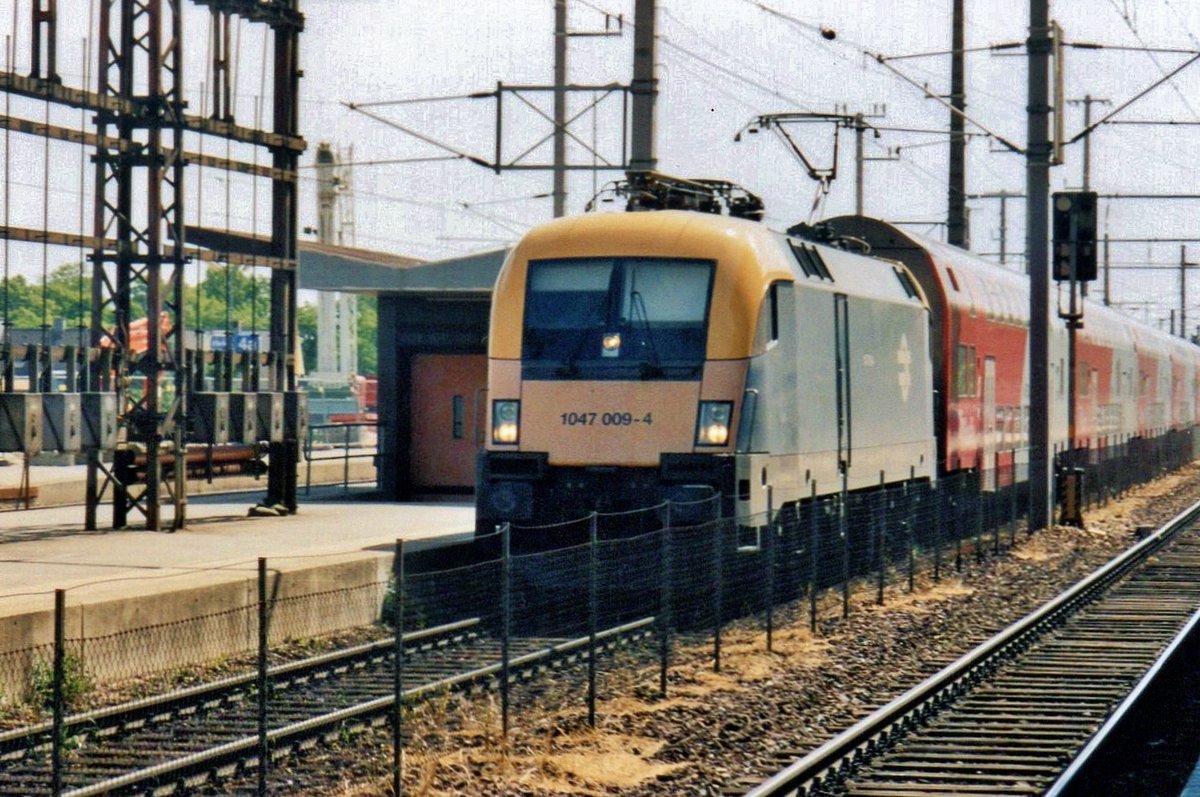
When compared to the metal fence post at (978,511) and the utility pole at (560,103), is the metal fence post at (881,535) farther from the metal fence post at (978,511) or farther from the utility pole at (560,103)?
the utility pole at (560,103)

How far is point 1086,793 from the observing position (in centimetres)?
1047

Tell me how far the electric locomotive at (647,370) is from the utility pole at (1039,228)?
8.73 meters

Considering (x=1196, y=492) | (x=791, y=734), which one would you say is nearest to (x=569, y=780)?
(x=791, y=734)

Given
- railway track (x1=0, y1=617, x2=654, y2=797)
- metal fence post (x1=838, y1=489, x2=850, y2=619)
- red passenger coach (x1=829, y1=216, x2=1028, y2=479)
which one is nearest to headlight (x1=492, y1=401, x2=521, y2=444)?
railway track (x1=0, y1=617, x2=654, y2=797)

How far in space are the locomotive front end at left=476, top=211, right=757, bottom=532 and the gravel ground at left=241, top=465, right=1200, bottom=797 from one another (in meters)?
1.73

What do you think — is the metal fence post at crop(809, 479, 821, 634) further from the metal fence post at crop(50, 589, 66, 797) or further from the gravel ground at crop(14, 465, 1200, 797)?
the metal fence post at crop(50, 589, 66, 797)

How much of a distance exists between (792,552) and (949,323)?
793 centimetres

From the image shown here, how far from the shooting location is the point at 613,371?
17391 millimetres

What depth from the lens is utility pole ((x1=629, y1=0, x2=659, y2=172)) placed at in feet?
72.3

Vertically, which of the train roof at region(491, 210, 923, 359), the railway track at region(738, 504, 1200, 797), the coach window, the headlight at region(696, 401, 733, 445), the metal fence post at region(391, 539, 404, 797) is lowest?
the railway track at region(738, 504, 1200, 797)

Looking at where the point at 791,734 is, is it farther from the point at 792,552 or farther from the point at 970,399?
the point at 970,399

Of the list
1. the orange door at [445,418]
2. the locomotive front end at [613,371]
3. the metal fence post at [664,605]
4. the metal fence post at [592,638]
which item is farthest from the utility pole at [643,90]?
the metal fence post at [592,638]

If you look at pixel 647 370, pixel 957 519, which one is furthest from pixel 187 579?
pixel 957 519

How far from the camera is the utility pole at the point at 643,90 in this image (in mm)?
22031
